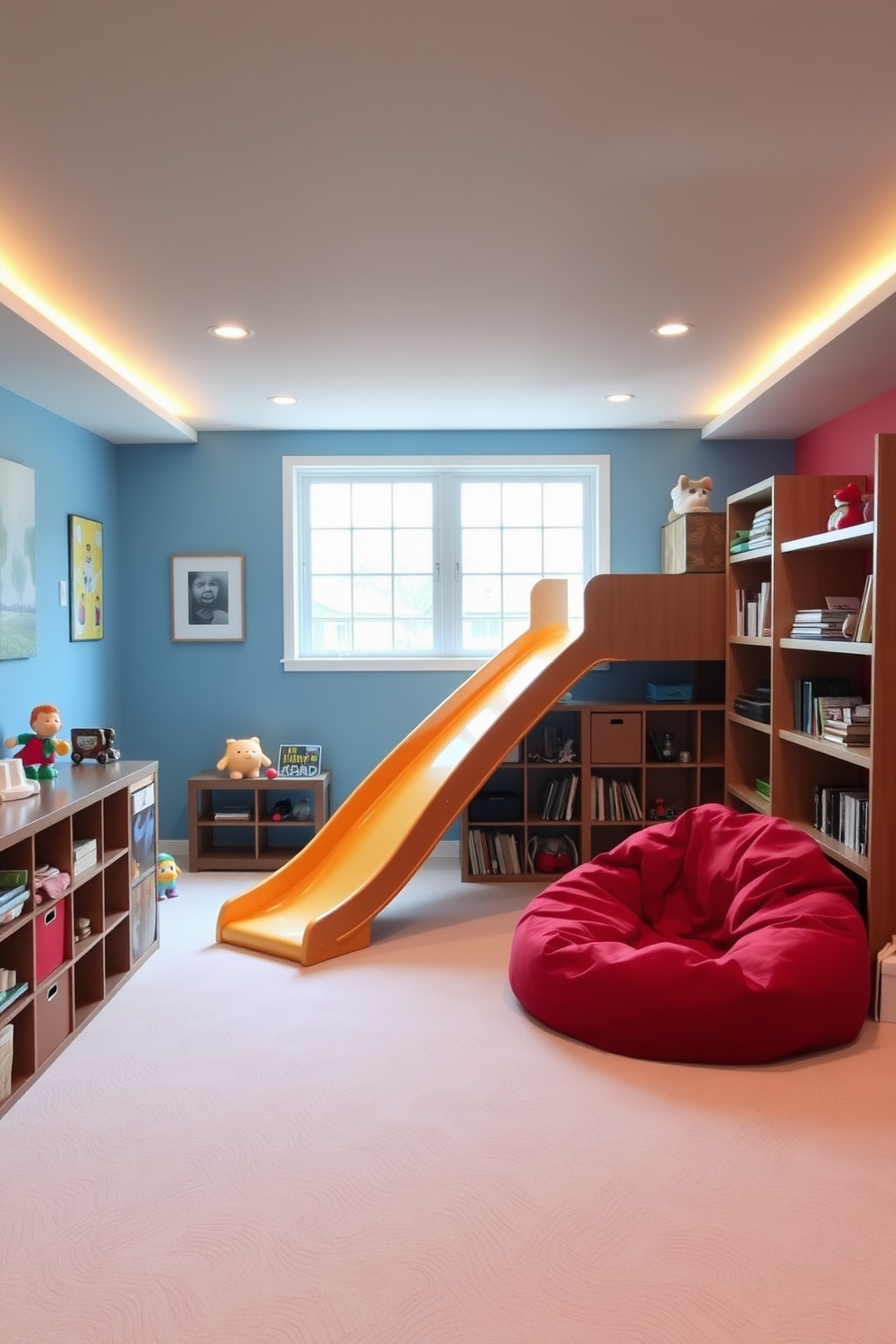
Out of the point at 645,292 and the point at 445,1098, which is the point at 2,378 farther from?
the point at 445,1098

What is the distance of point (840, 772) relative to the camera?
4371 millimetres

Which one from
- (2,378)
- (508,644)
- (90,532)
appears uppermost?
(2,378)

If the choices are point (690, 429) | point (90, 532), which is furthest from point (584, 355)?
point (90, 532)

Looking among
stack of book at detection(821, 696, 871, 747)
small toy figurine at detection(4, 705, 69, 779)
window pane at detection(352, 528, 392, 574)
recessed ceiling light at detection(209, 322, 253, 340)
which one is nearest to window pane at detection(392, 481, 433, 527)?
window pane at detection(352, 528, 392, 574)

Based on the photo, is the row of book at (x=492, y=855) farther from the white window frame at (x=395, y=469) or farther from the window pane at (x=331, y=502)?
the window pane at (x=331, y=502)

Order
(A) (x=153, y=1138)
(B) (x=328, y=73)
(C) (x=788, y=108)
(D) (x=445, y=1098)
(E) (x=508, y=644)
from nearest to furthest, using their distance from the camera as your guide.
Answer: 1. (B) (x=328, y=73)
2. (C) (x=788, y=108)
3. (A) (x=153, y=1138)
4. (D) (x=445, y=1098)
5. (E) (x=508, y=644)

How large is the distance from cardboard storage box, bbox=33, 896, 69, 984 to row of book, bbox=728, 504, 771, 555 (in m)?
3.34

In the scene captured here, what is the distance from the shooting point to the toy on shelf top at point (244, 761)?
220 inches

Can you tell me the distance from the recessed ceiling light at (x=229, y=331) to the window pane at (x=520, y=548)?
2.50 m

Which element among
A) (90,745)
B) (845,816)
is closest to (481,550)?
(90,745)

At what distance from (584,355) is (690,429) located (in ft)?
6.03

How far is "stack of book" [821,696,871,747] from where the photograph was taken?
3.62 metres

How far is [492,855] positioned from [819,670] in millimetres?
1992

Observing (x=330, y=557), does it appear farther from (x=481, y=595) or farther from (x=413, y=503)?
(x=481, y=595)
